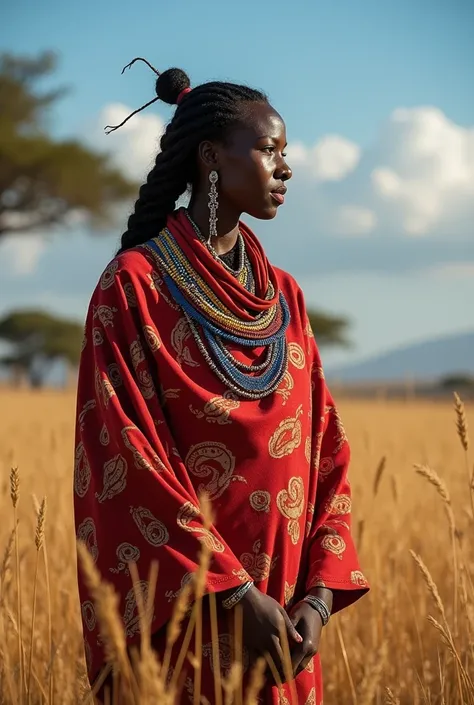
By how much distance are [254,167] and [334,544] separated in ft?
2.84

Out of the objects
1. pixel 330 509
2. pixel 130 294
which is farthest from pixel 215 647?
pixel 130 294

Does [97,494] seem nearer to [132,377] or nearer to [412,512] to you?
[132,377]

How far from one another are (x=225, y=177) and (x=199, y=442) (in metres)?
0.60

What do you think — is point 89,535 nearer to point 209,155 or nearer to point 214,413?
point 214,413

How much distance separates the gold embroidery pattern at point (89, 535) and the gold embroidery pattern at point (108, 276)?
1.65ft

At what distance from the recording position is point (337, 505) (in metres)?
2.40

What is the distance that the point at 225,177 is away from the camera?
227 cm

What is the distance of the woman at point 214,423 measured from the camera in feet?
6.73

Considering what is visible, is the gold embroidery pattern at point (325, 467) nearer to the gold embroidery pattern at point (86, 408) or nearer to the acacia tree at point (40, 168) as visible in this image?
the gold embroidery pattern at point (86, 408)

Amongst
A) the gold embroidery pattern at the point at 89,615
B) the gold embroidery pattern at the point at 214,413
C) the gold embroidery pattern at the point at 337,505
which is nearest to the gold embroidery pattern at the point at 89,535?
the gold embroidery pattern at the point at 89,615

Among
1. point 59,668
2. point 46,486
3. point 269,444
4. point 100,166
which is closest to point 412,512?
point 46,486

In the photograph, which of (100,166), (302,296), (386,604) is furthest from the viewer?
(100,166)

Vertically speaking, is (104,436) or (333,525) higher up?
(104,436)

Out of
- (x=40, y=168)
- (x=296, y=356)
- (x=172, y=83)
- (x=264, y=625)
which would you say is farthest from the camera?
(x=40, y=168)
